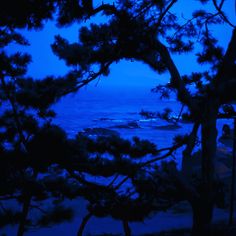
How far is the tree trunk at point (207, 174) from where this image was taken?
249cm

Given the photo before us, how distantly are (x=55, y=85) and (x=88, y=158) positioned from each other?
589mm

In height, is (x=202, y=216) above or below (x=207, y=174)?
below

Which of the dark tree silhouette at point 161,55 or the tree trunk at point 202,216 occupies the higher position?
the dark tree silhouette at point 161,55

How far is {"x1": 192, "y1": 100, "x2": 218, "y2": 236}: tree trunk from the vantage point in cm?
249

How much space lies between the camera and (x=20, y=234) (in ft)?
8.20

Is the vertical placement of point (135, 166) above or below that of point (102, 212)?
above

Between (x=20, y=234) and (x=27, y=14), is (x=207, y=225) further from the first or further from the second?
(x=27, y=14)

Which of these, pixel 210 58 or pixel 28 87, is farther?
pixel 210 58

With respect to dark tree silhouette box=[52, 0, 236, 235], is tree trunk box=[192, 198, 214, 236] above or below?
below

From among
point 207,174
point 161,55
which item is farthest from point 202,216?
point 161,55

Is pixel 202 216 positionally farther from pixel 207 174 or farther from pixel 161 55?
pixel 161 55

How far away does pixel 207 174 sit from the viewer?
2500mm

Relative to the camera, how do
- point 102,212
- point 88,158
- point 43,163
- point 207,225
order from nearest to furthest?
point 43,163, point 88,158, point 207,225, point 102,212

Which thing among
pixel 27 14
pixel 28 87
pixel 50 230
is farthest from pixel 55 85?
pixel 50 230
